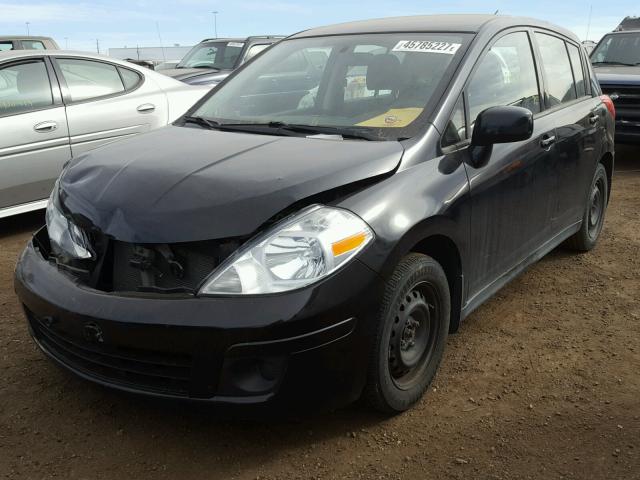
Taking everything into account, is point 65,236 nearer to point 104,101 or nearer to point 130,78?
point 104,101

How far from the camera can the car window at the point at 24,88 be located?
17.5ft

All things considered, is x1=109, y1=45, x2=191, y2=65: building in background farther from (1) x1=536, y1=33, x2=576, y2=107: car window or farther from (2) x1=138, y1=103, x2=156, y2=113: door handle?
(1) x1=536, y1=33, x2=576, y2=107: car window

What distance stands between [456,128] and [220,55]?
30.6 feet

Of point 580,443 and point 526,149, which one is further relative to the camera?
point 526,149

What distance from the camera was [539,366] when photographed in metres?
3.25

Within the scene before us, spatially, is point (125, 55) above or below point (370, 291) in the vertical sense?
below

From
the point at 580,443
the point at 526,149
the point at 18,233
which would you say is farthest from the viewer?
the point at 18,233

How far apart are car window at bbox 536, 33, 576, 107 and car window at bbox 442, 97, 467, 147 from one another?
114cm

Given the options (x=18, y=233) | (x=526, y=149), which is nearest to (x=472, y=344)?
(x=526, y=149)

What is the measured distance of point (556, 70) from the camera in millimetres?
4199

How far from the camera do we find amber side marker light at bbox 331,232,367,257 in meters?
2.34

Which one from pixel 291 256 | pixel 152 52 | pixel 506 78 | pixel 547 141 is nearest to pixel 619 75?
pixel 547 141

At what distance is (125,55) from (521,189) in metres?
36.1

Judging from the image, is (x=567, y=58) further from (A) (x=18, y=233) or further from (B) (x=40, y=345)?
(A) (x=18, y=233)
